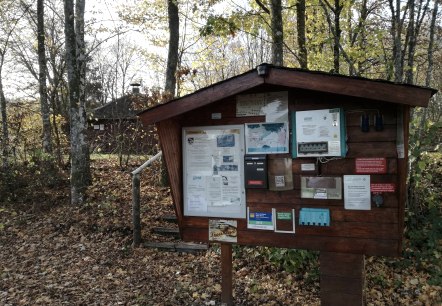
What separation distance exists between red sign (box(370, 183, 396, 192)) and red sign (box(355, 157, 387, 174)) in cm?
12

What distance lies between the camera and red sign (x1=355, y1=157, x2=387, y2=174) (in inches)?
128

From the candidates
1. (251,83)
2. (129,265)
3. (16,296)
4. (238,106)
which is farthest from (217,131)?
(16,296)

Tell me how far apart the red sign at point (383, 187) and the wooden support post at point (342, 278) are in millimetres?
656

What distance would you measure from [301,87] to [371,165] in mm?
945

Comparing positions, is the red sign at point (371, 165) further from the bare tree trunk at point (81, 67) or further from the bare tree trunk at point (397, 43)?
the bare tree trunk at point (81, 67)

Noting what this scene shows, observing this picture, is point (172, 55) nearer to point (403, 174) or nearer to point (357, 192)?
point (357, 192)

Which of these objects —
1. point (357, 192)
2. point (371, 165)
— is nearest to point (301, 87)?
point (371, 165)

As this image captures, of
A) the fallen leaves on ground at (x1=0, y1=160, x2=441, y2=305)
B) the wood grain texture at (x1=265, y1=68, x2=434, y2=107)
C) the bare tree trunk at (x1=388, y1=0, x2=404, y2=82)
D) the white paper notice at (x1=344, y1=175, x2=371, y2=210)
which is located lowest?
the fallen leaves on ground at (x1=0, y1=160, x2=441, y2=305)

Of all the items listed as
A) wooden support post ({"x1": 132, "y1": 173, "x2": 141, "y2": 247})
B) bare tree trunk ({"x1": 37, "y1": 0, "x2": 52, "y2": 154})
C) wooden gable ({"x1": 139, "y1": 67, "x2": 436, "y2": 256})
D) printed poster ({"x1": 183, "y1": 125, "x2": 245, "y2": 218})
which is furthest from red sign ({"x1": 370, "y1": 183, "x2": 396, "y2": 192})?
bare tree trunk ({"x1": 37, "y1": 0, "x2": 52, "y2": 154})

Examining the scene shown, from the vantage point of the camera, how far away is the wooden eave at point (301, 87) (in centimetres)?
296

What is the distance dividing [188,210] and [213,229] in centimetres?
36

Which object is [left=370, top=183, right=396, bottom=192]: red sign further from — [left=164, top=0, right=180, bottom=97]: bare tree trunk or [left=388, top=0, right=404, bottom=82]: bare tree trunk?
[left=164, top=0, right=180, bottom=97]: bare tree trunk

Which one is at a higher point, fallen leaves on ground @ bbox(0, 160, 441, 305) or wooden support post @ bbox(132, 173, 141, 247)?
wooden support post @ bbox(132, 173, 141, 247)

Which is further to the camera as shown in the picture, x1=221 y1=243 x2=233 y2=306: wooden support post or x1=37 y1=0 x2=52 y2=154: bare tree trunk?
x1=37 y1=0 x2=52 y2=154: bare tree trunk
